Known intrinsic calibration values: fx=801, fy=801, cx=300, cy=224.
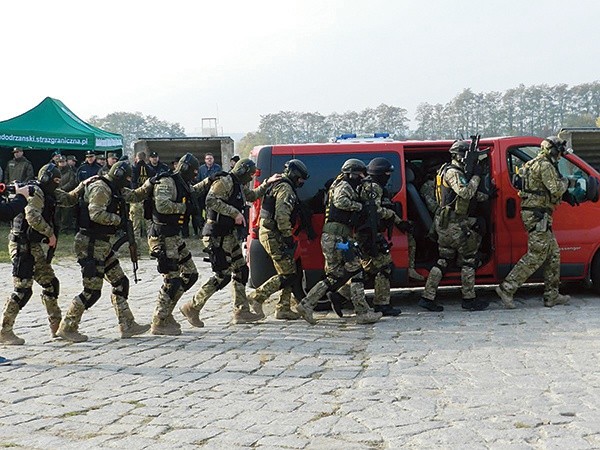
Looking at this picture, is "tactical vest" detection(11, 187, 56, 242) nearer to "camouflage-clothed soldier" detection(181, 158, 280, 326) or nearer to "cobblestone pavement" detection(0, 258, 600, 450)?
"cobblestone pavement" detection(0, 258, 600, 450)

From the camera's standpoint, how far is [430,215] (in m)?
9.65

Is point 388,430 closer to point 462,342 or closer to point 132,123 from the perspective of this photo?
point 462,342

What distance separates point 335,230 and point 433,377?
2709mm

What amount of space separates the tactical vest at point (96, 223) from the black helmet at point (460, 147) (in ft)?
12.3

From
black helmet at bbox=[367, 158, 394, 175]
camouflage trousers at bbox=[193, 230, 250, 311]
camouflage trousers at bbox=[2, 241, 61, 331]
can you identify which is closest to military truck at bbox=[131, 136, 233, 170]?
camouflage trousers at bbox=[193, 230, 250, 311]

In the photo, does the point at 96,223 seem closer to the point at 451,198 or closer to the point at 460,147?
the point at 451,198

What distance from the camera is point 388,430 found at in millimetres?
4988

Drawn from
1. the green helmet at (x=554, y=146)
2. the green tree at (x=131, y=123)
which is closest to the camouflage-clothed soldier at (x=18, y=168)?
the green helmet at (x=554, y=146)

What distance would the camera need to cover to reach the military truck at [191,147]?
18.7 m

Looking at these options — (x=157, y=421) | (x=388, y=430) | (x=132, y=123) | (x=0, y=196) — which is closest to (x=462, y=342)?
(x=388, y=430)

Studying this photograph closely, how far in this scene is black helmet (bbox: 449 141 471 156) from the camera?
8.98 metres

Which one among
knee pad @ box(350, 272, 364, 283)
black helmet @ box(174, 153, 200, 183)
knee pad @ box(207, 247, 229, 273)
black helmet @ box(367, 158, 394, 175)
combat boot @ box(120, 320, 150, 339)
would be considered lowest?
combat boot @ box(120, 320, 150, 339)

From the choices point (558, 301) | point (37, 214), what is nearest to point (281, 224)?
point (37, 214)

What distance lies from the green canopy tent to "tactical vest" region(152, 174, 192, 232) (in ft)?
41.3
